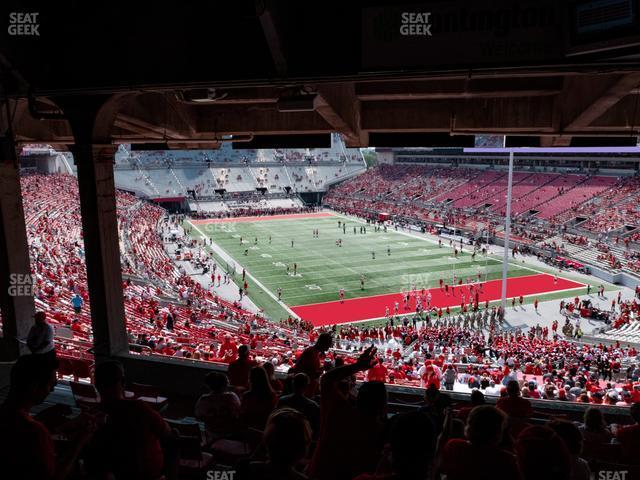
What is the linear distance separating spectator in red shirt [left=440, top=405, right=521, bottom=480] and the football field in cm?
2211

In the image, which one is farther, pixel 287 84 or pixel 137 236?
pixel 137 236

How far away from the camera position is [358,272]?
34312 millimetres

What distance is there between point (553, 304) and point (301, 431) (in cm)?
2803

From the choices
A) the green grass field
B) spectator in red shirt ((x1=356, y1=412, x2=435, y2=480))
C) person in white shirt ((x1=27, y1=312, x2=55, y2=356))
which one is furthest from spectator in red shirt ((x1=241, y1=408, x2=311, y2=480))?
the green grass field

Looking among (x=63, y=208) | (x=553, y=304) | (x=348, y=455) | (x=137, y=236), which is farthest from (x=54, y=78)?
(x=63, y=208)

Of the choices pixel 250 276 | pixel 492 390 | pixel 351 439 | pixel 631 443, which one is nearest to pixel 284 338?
pixel 492 390

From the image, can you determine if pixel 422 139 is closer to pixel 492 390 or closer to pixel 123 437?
pixel 492 390

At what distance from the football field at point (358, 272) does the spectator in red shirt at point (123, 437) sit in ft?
70.8

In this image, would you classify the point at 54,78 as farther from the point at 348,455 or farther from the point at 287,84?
the point at 348,455

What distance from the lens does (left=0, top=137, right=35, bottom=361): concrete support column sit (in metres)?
7.37

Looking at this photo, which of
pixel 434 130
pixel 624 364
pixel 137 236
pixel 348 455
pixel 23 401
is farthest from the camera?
pixel 137 236

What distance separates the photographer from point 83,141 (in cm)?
656

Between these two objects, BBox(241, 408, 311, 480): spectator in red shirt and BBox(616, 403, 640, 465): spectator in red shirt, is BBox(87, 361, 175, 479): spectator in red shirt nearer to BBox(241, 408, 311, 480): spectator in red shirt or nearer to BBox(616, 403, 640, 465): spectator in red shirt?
BBox(241, 408, 311, 480): spectator in red shirt

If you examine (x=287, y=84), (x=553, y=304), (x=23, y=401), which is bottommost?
(x=553, y=304)
